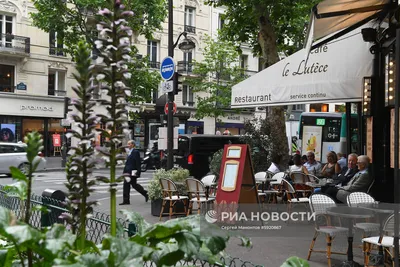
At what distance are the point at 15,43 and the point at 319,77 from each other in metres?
28.0

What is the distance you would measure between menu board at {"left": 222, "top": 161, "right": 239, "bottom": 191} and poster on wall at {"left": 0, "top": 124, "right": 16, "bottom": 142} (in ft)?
88.3

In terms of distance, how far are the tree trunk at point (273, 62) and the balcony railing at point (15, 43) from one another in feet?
75.3

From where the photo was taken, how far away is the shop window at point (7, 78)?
1296 inches

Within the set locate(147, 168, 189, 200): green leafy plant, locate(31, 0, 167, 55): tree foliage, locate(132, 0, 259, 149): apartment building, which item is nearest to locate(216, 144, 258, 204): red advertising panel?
locate(147, 168, 189, 200): green leafy plant

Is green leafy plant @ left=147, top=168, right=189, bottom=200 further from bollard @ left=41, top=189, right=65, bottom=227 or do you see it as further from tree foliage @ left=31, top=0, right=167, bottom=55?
tree foliage @ left=31, top=0, right=167, bottom=55

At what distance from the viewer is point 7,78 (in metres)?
33.2

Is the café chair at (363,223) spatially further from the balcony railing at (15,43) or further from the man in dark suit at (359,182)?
the balcony railing at (15,43)

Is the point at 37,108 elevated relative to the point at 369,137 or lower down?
elevated

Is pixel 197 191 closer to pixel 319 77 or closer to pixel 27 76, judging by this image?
pixel 319 77

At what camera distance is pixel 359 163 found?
915cm

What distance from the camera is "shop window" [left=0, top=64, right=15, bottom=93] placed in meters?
32.9

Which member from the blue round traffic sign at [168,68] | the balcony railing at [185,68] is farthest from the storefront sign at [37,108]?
the blue round traffic sign at [168,68]

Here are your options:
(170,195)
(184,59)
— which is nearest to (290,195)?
(170,195)

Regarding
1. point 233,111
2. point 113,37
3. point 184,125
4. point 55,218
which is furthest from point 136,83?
point 113,37
